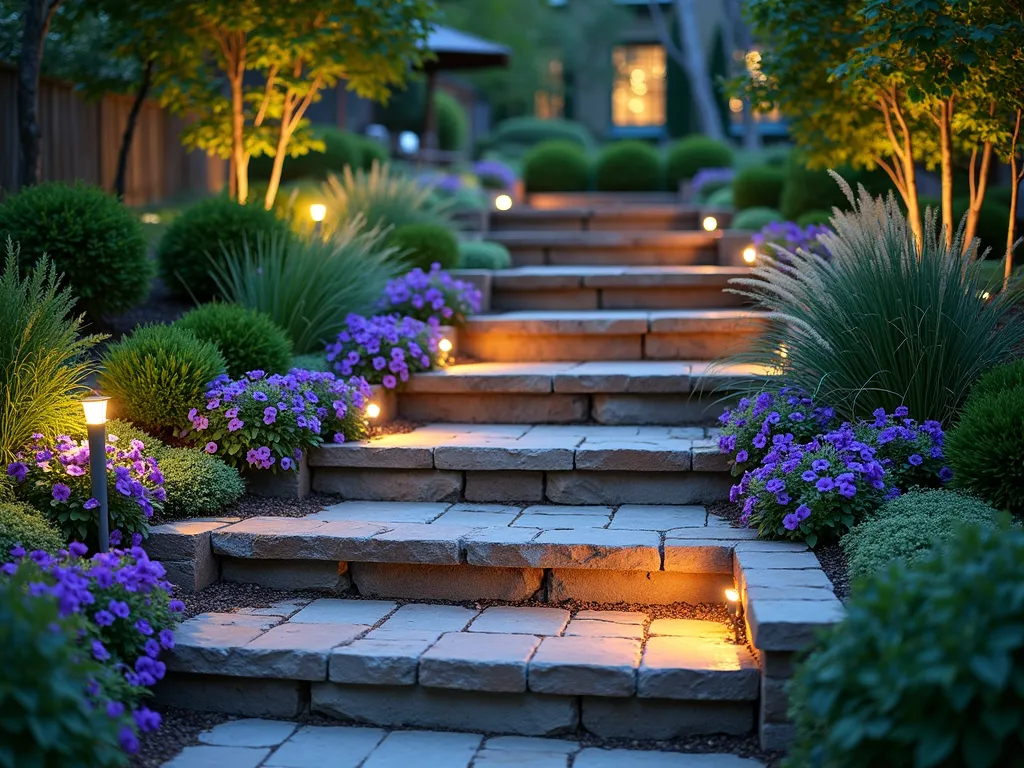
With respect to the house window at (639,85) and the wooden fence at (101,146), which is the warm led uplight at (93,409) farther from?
the house window at (639,85)

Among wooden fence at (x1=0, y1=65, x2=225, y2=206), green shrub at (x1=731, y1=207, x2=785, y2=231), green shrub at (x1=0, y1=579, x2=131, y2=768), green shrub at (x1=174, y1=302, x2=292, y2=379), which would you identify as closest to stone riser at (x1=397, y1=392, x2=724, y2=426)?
green shrub at (x1=174, y1=302, x2=292, y2=379)

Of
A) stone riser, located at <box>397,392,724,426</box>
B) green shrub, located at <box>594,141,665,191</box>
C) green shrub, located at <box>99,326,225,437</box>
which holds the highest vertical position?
green shrub, located at <box>594,141,665,191</box>

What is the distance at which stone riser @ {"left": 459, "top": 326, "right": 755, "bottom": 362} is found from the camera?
5852mm

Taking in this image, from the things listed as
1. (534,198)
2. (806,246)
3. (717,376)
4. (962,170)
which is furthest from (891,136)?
(534,198)

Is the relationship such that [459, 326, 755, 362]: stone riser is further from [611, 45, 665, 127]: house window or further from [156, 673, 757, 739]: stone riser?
[611, 45, 665, 127]: house window

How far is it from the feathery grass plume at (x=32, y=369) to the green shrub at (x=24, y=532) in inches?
15.6

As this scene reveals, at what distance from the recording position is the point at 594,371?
5.44 metres

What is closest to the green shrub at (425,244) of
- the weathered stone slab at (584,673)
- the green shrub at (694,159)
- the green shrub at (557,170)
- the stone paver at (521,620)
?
the stone paver at (521,620)

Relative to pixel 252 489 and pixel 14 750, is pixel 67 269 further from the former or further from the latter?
pixel 14 750

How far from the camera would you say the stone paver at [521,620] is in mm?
3620

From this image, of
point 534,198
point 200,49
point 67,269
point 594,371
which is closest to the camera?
point 67,269

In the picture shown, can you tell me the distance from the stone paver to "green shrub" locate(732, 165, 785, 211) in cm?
551

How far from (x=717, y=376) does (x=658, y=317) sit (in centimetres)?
85

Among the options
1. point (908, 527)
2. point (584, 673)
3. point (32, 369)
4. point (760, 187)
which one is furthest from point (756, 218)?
point (32, 369)
